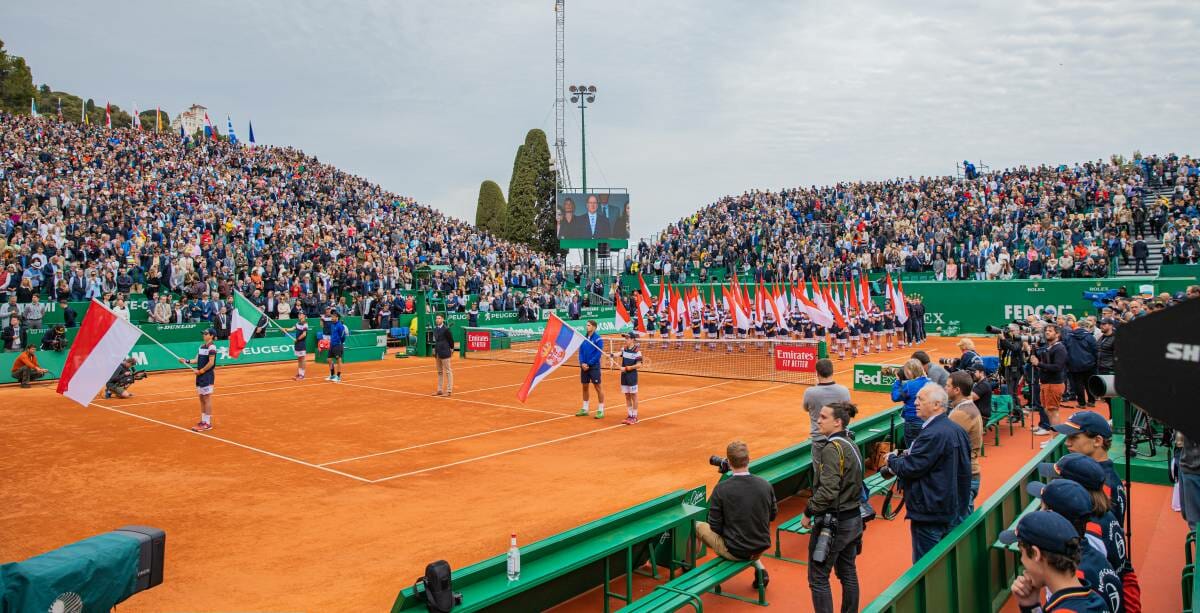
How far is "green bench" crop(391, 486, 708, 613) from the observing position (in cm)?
580

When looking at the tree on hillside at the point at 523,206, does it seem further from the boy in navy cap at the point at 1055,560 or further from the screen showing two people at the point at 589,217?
the boy in navy cap at the point at 1055,560

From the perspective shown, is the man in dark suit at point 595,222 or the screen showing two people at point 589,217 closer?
the screen showing two people at point 589,217

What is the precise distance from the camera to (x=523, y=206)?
229ft

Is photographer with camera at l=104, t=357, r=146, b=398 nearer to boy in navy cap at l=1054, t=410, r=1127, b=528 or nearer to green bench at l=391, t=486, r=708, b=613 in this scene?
green bench at l=391, t=486, r=708, b=613

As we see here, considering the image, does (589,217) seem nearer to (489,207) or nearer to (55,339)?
(489,207)

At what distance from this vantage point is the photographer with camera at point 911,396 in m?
8.22

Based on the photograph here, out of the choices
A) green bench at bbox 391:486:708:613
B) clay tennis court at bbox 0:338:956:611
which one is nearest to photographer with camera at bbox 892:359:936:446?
green bench at bbox 391:486:708:613

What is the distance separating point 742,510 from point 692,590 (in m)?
0.92

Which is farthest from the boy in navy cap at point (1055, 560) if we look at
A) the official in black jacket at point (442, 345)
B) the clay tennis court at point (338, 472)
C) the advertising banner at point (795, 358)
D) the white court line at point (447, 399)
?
the advertising banner at point (795, 358)

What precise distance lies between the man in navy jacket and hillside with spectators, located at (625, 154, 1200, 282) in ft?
108

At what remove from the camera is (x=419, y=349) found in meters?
32.8

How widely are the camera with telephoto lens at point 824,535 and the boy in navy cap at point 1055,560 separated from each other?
6.72 feet

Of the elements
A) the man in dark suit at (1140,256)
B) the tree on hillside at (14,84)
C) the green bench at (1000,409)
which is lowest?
the green bench at (1000,409)

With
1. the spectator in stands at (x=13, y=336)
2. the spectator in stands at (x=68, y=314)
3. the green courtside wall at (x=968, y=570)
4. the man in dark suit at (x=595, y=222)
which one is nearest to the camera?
the green courtside wall at (x=968, y=570)
